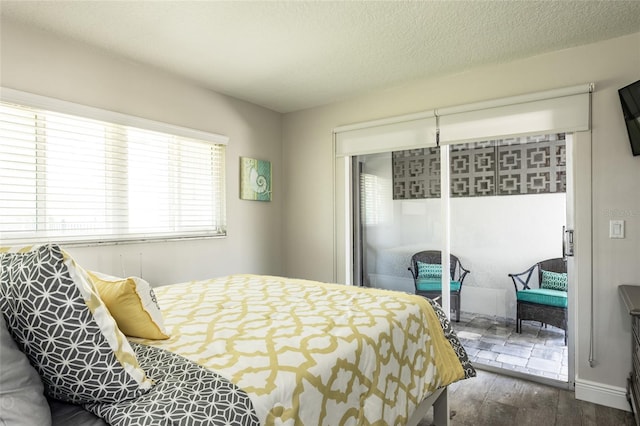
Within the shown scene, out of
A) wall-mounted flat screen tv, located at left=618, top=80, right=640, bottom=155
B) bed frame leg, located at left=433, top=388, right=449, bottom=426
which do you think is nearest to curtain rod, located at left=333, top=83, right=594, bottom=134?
wall-mounted flat screen tv, located at left=618, top=80, right=640, bottom=155

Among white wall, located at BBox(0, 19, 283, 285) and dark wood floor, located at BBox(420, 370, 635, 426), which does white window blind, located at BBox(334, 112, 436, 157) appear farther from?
dark wood floor, located at BBox(420, 370, 635, 426)

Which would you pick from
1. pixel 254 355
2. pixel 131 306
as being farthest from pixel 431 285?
pixel 131 306

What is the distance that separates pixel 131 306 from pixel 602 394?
2.95 m

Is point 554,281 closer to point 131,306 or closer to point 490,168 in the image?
point 490,168

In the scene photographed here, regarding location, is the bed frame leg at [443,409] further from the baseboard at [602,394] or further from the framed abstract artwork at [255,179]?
the framed abstract artwork at [255,179]

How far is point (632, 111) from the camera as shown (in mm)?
2320

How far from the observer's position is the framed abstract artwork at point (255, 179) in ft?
12.0

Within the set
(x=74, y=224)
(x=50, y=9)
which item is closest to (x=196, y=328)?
(x=74, y=224)

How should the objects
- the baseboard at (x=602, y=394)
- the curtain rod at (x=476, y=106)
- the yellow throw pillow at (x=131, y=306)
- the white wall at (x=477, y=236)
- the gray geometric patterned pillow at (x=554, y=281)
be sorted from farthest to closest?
1. the white wall at (x=477, y=236)
2. the gray geometric patterned pillow at (x=554, y=281)
3. the curtain rod at (x=476, y=106)
4. the baseboard at (x=602, y=394)
5. the yellow throw pillow at (x=131, y=306)

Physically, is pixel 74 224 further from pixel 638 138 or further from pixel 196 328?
pixel 638 138

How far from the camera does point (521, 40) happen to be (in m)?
2.46

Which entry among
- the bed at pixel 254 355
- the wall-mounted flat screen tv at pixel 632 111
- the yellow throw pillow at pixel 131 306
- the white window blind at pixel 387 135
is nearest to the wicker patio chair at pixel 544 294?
the wall-mounted flat screen tv at pixel 632 111

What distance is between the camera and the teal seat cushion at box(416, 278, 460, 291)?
319 cm

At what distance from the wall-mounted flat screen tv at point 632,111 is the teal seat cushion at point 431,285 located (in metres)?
1.57
